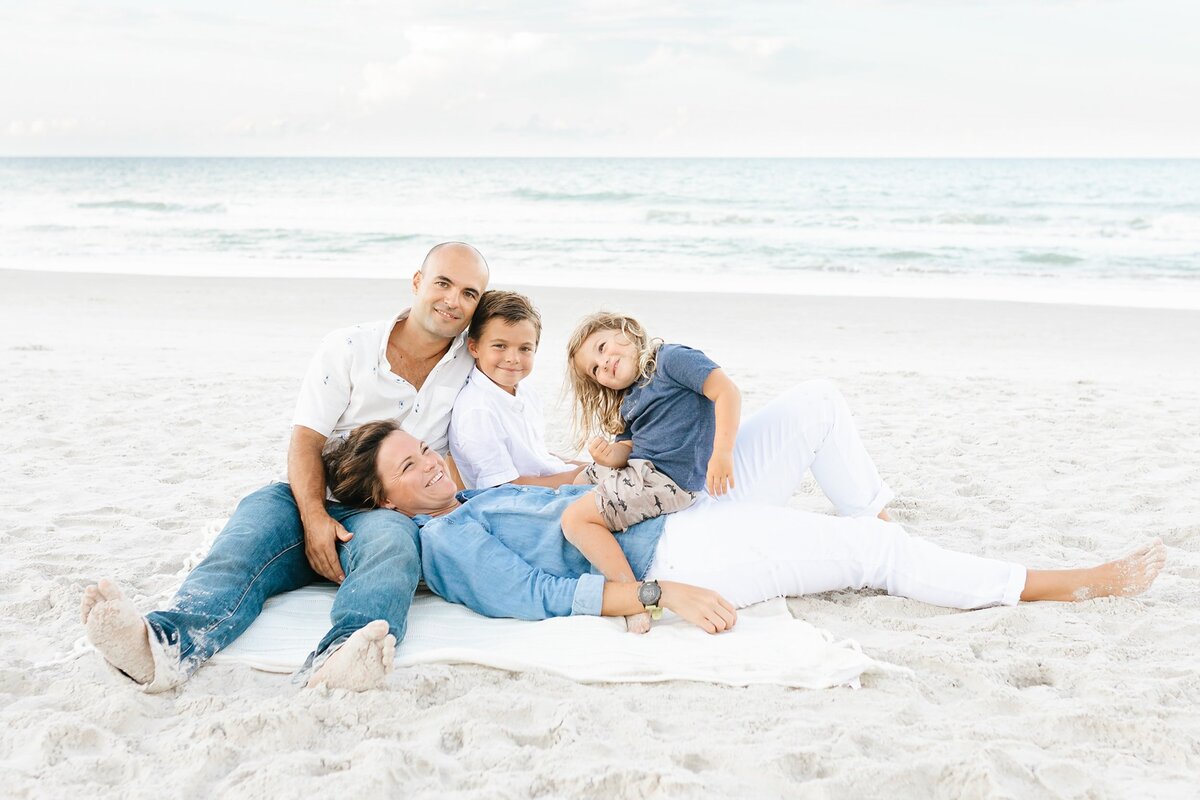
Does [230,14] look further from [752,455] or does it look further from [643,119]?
[752,455]

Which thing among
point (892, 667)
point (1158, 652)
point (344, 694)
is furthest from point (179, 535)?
point (1158, 652)

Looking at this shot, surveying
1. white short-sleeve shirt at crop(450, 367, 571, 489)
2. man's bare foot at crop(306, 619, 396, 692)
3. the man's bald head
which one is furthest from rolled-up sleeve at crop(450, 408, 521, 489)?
man's bare foot at crop(306, 619, 396, 692)

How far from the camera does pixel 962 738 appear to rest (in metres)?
2.53

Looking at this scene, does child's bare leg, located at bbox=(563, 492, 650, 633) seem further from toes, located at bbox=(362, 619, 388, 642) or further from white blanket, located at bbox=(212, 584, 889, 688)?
toes, located at bbox=(362, 619, 388, 642)

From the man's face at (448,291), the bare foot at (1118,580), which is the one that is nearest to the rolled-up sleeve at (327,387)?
the man's face at (448,291)

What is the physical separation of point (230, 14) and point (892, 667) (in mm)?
28566

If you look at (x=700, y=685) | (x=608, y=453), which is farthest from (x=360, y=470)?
(x=700, y=685)

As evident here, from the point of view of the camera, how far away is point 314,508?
356cm

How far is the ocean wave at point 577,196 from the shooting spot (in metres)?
31.6

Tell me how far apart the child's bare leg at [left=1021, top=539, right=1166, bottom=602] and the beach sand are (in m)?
0.06

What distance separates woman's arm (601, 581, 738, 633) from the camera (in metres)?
3.18

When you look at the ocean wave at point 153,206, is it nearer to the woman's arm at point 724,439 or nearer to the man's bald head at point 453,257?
the man's bald head at point 453,257

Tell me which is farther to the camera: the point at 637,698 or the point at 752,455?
the point at 752,455

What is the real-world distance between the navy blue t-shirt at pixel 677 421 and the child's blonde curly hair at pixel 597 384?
0.24 feet
